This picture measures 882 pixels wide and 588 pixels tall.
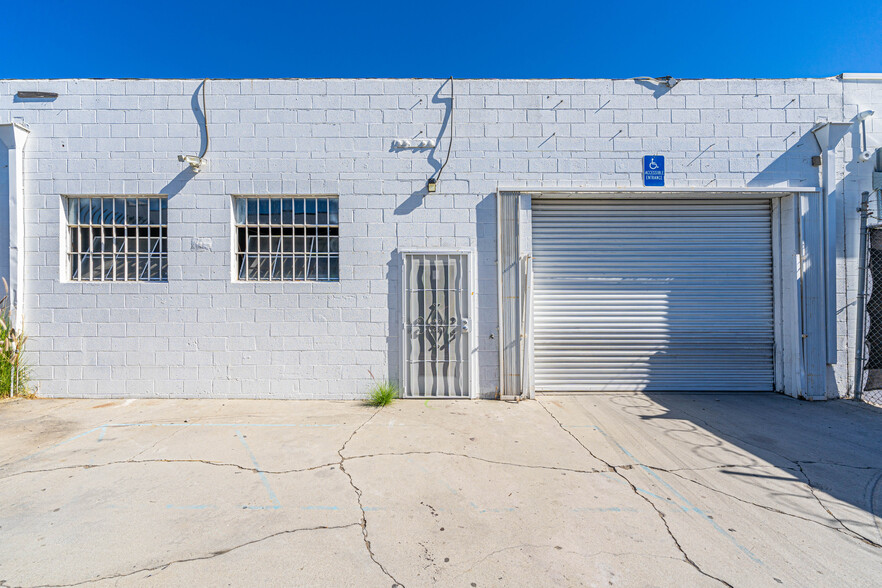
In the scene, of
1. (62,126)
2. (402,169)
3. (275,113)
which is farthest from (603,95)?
(62,126)

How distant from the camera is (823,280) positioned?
626 cm

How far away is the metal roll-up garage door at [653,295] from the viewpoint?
21.7 ft

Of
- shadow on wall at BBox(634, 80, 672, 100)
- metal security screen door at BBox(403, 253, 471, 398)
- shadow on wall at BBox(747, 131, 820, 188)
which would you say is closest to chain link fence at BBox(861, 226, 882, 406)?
shadow on wall at BBox(747, 131, 820, 188)

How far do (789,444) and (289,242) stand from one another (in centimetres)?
715

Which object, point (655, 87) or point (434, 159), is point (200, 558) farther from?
point (655, 87)

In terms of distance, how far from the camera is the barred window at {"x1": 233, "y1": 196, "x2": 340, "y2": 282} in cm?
636

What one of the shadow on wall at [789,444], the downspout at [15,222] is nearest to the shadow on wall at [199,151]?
the downspout at [15,222]

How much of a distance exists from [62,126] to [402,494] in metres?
7.75

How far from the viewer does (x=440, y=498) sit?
3.33 metres

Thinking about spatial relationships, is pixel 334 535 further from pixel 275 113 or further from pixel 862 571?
pixel 275 113

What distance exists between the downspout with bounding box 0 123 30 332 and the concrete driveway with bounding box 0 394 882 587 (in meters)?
2.12

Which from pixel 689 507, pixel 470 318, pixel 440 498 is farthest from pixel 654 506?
pixel 470 318

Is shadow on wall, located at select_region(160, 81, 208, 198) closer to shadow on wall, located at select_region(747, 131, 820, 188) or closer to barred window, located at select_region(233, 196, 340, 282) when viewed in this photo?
barred window, located at select_region(233, 196, 340, 282)

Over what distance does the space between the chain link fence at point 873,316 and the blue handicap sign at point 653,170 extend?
3.41 meters
